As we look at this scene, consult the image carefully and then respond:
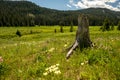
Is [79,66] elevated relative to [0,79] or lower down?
elevated

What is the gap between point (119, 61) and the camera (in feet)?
29.4

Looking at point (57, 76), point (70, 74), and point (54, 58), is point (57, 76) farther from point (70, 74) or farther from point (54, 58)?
point (54, 58)

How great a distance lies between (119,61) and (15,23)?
164 m

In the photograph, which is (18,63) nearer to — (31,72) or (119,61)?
(31,72)

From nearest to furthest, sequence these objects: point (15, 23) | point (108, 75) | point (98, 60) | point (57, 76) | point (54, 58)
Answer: point (108, 75) → point (57, 76) → point (98, 60) → point (54, 58) → point (15, 23)

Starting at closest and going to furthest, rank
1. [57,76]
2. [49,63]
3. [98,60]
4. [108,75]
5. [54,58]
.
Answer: [108,75], [57,76], [98,60], [49,63], [54,58]

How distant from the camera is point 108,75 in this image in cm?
789

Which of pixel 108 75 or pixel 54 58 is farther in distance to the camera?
pixel 54 58

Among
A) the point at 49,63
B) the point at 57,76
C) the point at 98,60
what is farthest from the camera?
the point at 49,63

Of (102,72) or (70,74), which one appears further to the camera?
(70,74)

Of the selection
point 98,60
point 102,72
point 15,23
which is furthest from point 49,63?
point 15,23

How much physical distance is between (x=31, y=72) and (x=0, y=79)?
1.44m

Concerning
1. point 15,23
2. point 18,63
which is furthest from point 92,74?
point 15,23

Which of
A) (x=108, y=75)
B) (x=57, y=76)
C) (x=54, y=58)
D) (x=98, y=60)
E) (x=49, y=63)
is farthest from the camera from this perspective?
(x=54, y=58)
